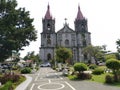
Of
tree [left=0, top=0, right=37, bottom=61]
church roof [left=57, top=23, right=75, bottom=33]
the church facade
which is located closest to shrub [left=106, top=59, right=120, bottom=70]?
tree [left=0, top=0, right=37, bottom=61]

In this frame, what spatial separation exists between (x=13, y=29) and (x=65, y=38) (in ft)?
184

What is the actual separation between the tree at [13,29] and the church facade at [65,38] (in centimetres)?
4984

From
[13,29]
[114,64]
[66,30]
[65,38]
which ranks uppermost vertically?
[66,30]

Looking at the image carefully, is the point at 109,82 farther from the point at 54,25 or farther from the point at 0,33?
the point at 54,25

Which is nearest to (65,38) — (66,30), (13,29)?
(66,30)

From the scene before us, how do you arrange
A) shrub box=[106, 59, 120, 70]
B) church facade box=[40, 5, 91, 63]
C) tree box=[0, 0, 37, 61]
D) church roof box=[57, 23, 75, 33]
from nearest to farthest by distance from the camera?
shrub box=[106, 59, 120, 70], tree box=[0, 0, 37, 61], church facade box=[40, 5, 91, 63], church roof box=[57, 23, 75, 33]

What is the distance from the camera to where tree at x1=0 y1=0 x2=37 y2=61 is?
33.9 metres

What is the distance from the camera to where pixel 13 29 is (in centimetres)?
3453

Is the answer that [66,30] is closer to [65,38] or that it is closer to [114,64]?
[65,38]

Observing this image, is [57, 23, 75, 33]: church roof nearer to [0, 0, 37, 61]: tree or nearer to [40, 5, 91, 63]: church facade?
[40, 5, 91, 63]: church facade

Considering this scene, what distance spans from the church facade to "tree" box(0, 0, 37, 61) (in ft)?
164

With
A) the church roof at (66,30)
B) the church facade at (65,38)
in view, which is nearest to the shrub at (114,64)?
the church facade at (65,38)

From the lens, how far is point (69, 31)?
9050cm

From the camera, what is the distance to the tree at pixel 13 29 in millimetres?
33906
